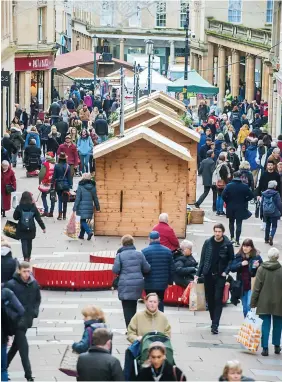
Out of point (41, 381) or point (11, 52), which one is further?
point (11, 52)

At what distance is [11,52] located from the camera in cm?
5341

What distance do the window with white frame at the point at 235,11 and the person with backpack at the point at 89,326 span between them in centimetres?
6853

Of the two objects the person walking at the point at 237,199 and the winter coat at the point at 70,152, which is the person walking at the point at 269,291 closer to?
the person walking at the point at 237,199

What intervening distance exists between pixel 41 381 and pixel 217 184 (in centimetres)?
1583

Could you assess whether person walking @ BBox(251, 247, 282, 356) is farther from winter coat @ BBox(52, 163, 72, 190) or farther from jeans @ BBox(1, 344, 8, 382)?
winter coat @ BBox(52, 163, 72, 190)

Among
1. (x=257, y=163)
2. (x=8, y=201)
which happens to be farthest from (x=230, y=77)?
(x=8, y=201)

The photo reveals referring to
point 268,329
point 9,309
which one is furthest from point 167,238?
point 9,309

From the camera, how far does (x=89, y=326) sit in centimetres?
1350

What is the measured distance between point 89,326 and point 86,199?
1244 centimetres

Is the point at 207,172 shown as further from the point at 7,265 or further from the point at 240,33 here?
the point at 240,33

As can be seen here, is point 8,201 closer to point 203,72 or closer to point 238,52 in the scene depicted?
point 238,52

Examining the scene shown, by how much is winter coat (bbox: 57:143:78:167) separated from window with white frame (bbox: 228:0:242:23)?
160ft

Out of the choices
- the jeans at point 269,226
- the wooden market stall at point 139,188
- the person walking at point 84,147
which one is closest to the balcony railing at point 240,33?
the person walking at point 84,147

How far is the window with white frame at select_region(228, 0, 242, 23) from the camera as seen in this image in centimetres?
8119
